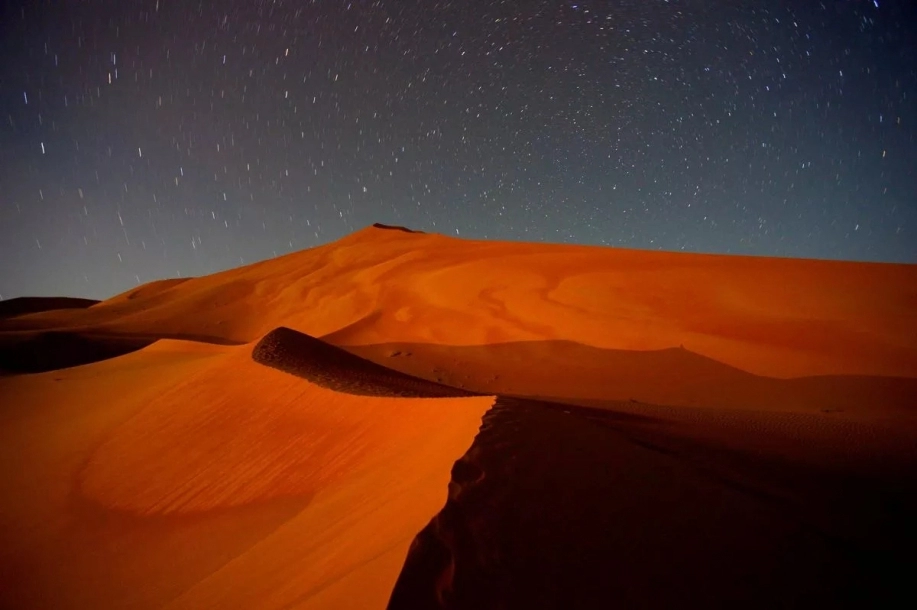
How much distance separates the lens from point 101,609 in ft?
13.2

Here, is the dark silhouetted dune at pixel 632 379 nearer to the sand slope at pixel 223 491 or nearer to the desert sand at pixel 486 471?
the desert sand at pixel 486 471

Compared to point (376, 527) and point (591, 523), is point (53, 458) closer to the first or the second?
point (376, 527)

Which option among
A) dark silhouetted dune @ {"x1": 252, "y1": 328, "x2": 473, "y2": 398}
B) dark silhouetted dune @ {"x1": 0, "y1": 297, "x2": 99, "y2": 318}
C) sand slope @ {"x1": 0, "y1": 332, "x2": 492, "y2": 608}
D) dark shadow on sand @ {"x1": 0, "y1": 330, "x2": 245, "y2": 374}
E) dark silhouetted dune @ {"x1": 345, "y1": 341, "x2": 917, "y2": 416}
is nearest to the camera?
sand slope @ {"x1": 0, "y1": 332, "x2": 492, "y2": 608}

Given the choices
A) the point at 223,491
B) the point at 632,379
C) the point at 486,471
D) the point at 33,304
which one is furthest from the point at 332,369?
the point at 33,304

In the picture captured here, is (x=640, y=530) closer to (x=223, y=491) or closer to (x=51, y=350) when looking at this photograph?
(x=223, y=491)

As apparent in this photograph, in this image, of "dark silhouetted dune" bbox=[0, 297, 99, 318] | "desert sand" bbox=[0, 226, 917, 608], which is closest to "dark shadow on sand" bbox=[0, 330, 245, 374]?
"desert sand" bbox=[0, 226, 917, 608]

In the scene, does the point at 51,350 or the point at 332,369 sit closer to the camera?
the point at 332,369

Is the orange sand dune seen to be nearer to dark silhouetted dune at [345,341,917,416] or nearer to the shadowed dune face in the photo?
dark silhouetted dune at [345,341,917,416]

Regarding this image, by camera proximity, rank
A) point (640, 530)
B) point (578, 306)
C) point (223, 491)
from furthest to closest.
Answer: point (578, 306)
point (223, 491)
point (640, 530)

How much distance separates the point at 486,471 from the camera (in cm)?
345

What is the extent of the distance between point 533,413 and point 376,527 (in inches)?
89.4

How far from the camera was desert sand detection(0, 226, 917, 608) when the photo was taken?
2.80 m

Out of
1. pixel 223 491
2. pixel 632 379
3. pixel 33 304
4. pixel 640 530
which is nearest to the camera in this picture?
pixel 640 530

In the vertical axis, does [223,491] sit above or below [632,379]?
below
